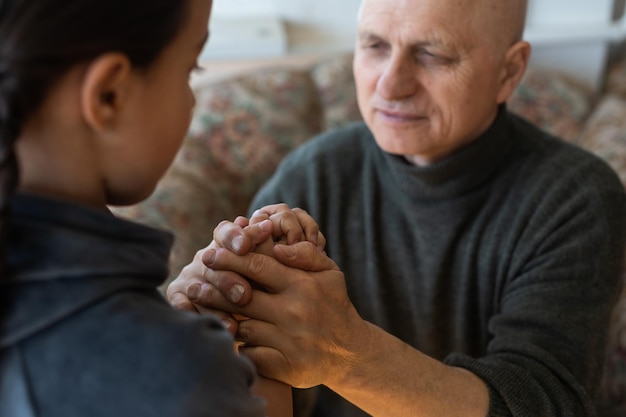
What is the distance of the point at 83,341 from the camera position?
55 centimetres

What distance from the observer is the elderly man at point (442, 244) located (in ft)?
3.18

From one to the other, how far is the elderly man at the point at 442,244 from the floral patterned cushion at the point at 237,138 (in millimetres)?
507

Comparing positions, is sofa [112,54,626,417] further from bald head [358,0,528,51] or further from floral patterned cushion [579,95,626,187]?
bald head [358,0,528,51]

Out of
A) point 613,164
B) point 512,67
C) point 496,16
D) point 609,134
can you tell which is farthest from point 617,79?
point 496,16

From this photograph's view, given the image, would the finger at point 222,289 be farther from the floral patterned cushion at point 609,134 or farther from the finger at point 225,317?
the floral patterned cushion at point 609,134

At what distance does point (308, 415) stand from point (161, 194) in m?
0.85

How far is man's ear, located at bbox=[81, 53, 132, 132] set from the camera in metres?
0.57

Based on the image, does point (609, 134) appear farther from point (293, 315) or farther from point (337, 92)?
point (293, 315)

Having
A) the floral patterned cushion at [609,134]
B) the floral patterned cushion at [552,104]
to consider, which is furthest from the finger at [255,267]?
the floral patterned cushion at [552,104]

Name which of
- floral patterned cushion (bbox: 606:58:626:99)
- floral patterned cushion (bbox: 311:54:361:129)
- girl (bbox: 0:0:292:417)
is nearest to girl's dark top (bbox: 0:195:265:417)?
girl (bbox: 0:0:292:417)

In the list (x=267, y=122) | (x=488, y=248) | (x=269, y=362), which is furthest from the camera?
(x=267, y=122)

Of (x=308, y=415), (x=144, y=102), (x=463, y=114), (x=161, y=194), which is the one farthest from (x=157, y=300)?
(x=161, y=194)

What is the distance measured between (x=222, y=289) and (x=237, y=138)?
146 centimetres

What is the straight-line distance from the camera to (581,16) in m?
2.88
